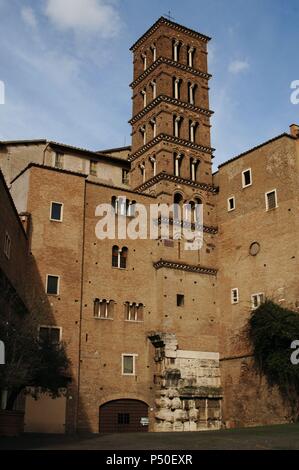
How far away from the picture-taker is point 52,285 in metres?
30.6

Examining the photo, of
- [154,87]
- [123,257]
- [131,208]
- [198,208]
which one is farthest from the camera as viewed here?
Result: [154,87]

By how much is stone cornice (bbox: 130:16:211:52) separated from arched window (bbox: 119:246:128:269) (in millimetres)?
16759

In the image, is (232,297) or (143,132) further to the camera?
(143,132)

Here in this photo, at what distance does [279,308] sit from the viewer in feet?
98.9

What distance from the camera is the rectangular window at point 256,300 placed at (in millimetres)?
32156

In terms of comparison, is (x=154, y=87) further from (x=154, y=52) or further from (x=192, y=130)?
(x=192, y=130)

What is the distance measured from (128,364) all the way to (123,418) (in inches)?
113

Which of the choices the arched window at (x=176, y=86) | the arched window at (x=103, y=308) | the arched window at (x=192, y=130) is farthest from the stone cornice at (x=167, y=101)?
the arched window at (x=103, y=308)

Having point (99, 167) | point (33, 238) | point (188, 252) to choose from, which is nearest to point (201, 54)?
point (99, 167)

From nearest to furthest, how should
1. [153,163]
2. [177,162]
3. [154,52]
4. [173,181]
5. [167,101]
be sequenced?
[173,181] → [177,162] → [153,163] → [167,101] → [154,52]

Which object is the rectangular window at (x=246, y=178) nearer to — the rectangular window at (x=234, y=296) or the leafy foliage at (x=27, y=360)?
the rectangular window at (x=234, y=296)

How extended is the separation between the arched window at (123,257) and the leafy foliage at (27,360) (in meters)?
7.39

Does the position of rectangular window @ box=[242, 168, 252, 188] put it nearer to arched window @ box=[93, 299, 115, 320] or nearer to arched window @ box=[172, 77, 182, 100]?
arched window @ box=[172, 77, 182, 100]

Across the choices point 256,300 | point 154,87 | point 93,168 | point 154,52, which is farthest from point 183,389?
point 154,52
